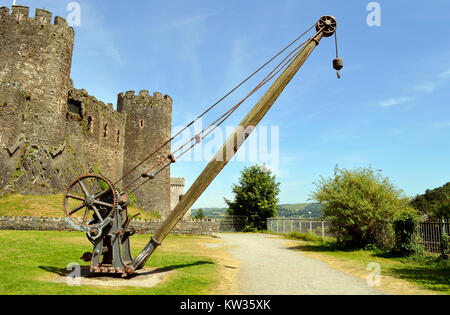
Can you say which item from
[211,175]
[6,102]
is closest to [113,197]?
[211,175]

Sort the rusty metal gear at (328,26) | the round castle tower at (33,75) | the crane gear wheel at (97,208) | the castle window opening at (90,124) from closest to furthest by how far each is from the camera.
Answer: the crane gear wheel at (97,208)
the rusty metal gear at (328,26)
the round castle tower at (33,75)
the castle window opening at (90,124)

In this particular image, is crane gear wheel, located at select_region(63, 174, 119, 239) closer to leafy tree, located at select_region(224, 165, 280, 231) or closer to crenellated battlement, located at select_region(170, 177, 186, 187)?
leafy tree, located at select_region(224, 165, 280, 231)

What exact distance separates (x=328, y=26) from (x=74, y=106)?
29.5 metres

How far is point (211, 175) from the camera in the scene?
8.98m

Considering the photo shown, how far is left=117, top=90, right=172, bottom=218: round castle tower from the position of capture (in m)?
37.5

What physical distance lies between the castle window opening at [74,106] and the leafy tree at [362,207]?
27126 mm

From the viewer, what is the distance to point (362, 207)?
1603cm

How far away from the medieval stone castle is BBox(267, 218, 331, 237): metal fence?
2047 centimetres

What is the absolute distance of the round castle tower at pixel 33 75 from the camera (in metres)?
25.0

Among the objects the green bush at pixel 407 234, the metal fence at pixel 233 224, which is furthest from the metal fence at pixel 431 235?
the metal fence at pixel 233 224

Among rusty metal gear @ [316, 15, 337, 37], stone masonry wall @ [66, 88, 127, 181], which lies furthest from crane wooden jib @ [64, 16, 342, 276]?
stone masonry wall @ [66, 88, 127, 181]

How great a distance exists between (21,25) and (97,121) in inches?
448

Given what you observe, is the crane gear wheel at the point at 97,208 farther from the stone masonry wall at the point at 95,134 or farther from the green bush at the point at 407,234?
the stone masonry wall at the point at 95,134

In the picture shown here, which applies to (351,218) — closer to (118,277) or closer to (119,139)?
(118,277)
